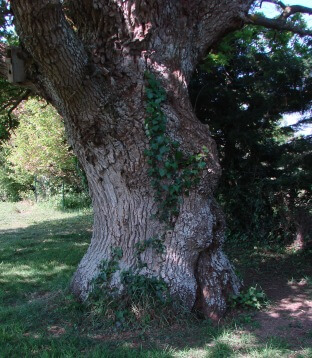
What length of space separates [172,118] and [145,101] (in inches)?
14.5

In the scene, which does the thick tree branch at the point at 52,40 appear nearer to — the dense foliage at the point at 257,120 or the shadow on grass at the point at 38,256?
the shadow on grass at the point at 38,256

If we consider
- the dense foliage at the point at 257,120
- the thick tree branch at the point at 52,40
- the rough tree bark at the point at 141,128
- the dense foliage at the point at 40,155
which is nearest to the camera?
the thick tree branch at the point at 52,40

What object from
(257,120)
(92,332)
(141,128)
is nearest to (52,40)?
(141,128)

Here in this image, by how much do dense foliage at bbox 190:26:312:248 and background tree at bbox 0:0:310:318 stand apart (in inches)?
118

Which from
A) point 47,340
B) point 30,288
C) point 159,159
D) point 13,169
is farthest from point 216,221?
point 13,169

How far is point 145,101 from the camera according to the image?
4656mm

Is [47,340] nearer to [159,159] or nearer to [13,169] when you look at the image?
[159,159]

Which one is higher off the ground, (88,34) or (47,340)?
(88,34)

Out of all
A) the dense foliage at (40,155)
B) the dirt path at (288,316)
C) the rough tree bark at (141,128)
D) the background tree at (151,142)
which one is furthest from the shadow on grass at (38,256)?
the dense foliage at (40,155)

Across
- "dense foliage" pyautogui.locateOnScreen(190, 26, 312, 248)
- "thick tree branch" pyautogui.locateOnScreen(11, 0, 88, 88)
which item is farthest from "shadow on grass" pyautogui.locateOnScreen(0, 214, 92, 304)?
"dense foliage" pyautogui.locateOnScreen(190, 26, 312, 248)

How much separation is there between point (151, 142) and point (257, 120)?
14.9 feet

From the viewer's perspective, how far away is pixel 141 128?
4.67 metres

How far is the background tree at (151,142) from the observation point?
182 inches

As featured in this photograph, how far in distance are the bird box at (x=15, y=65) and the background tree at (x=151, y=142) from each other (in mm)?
83
